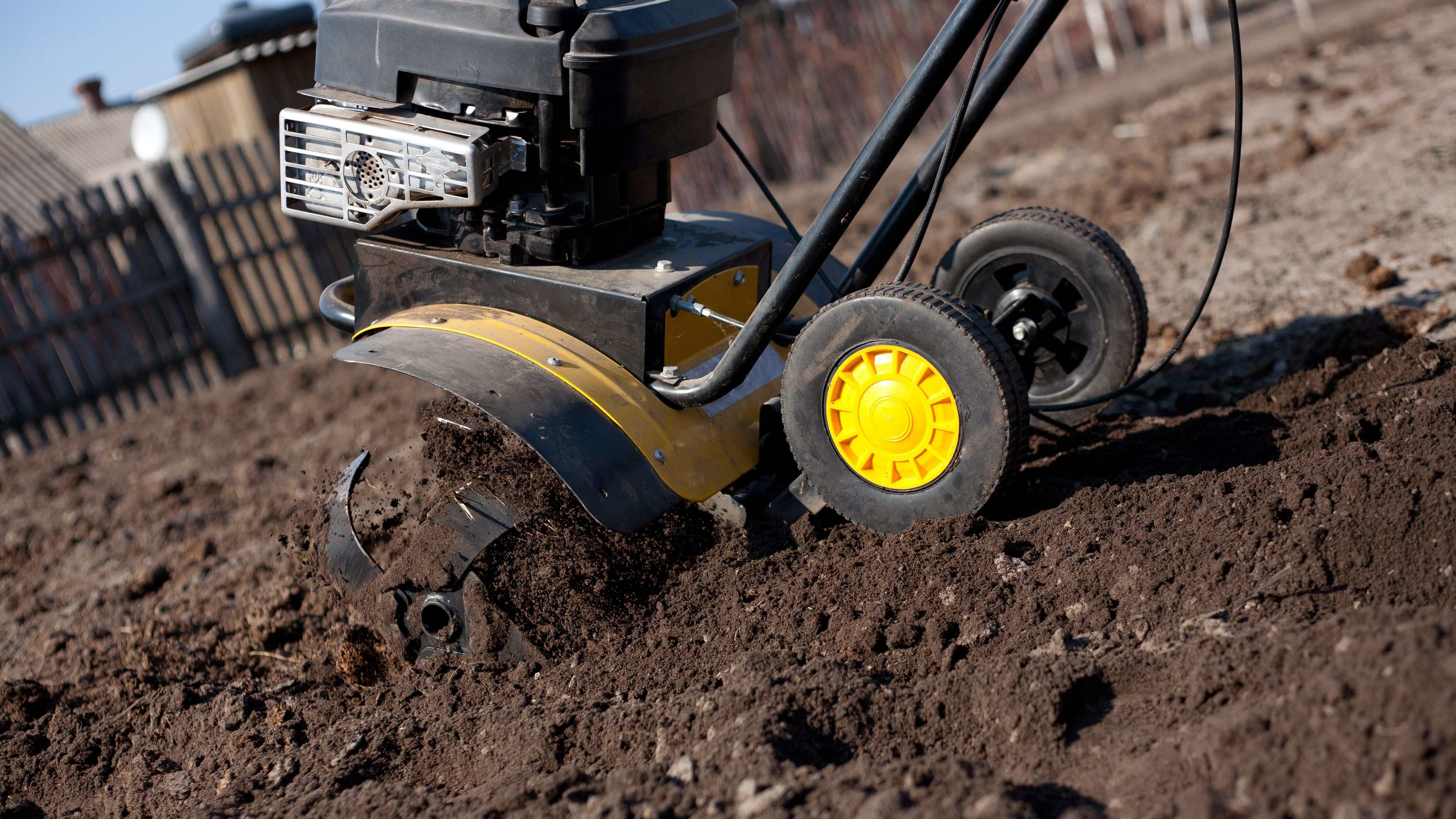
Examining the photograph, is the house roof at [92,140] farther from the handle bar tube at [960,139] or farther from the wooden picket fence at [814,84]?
the handle bar tube at [960,139]

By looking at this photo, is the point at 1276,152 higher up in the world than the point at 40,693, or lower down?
lower down

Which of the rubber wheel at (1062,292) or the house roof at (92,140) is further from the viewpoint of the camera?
the house roof at (92,140)

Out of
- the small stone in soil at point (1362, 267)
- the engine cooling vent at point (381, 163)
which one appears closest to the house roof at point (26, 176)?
the engine cooling vent at point (381, 163)

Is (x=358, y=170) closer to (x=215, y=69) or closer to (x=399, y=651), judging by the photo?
(x=399, y=651)

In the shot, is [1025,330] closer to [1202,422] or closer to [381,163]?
[1202,422]

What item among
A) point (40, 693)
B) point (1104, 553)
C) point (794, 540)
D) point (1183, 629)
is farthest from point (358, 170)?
point (1183, 629)

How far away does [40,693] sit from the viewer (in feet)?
11.0

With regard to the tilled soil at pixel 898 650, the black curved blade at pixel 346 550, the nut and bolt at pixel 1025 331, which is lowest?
the tilled soil at pixel 898 650

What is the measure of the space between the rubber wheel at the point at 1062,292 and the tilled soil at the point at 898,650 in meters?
0.21

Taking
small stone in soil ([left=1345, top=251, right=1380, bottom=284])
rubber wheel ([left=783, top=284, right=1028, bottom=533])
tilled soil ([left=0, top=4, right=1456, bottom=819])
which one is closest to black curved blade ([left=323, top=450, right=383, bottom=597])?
tilled soil ([left=0, top=4, right=1456, bottom=819])

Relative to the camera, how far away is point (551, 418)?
2691 millimetres

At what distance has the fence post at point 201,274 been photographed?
24.5 ft

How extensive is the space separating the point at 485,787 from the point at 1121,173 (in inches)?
246

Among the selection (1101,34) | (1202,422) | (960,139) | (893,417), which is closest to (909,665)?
(893,417)
